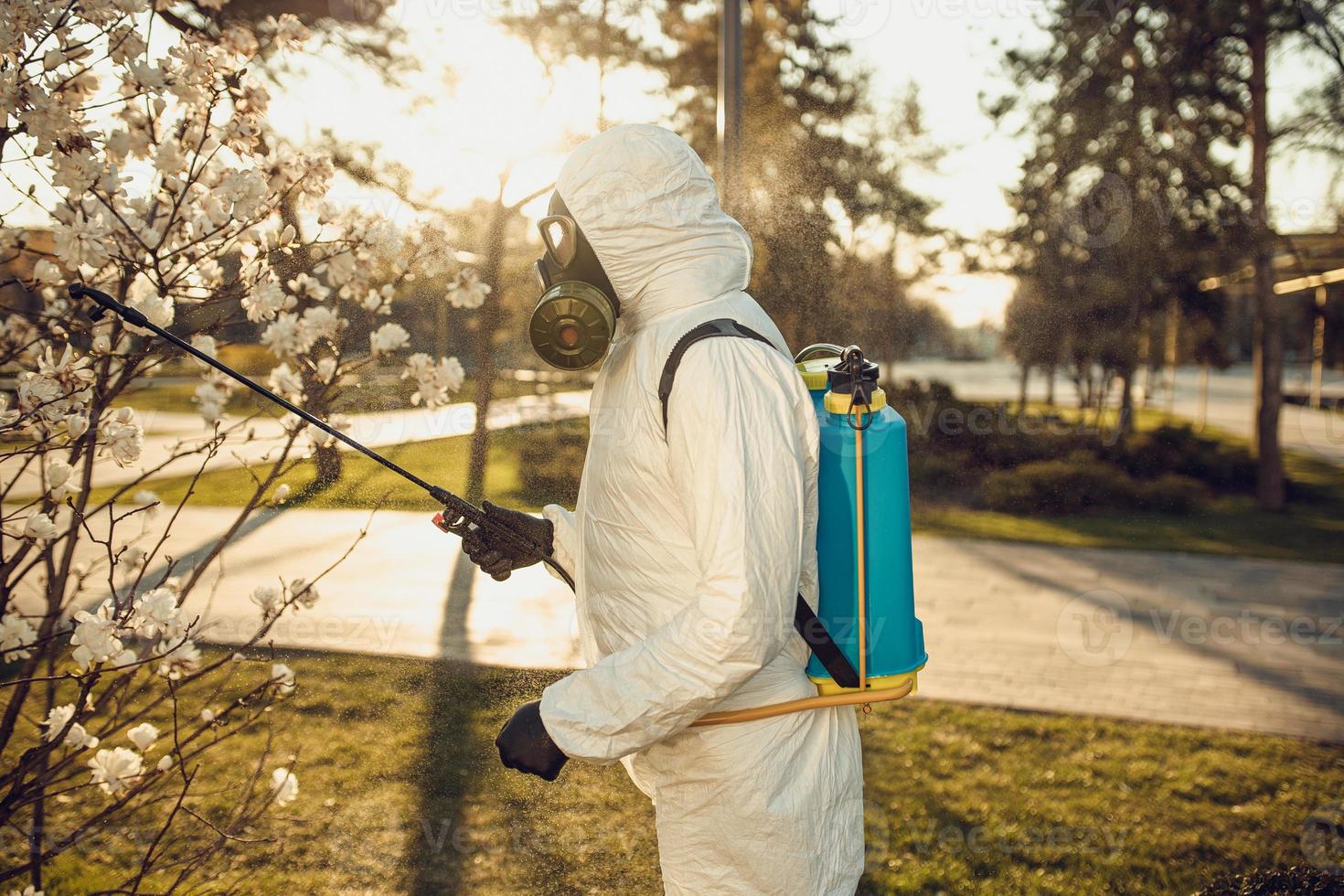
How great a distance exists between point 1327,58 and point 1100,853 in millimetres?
9059

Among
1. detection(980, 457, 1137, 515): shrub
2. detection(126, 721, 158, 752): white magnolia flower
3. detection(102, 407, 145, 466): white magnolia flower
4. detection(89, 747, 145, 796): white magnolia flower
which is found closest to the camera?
detection(102, 407, 145, 466): white magnolia flower

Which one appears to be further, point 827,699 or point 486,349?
point 486,349

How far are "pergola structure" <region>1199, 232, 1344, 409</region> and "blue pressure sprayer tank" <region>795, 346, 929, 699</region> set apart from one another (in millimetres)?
11081

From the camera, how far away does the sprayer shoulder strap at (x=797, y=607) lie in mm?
1447

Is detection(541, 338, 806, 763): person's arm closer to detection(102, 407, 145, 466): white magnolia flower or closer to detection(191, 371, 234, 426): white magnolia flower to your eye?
detection(102, 407, 145, 466): white magnolia flower

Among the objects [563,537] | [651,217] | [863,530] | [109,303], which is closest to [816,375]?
[863,530]

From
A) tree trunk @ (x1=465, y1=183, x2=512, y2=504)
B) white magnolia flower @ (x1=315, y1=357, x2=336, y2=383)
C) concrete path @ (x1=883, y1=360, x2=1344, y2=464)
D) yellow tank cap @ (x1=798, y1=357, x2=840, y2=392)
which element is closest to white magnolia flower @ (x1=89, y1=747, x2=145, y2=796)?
white magnolia flower @ (x1=315, y1=357, x2=336, y2=383)

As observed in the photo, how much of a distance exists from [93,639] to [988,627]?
5.37 metres

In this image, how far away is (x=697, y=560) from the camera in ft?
5.01

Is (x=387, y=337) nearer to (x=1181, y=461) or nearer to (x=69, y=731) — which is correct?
(x=69, y=731)

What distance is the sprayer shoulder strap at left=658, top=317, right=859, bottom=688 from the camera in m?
1.45

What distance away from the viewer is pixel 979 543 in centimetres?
865

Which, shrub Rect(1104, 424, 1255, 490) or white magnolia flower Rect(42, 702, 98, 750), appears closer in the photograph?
white magnolia flower Rect(42, 702, 98, 750)

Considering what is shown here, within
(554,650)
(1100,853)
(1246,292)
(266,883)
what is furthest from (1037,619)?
(1246,292)
